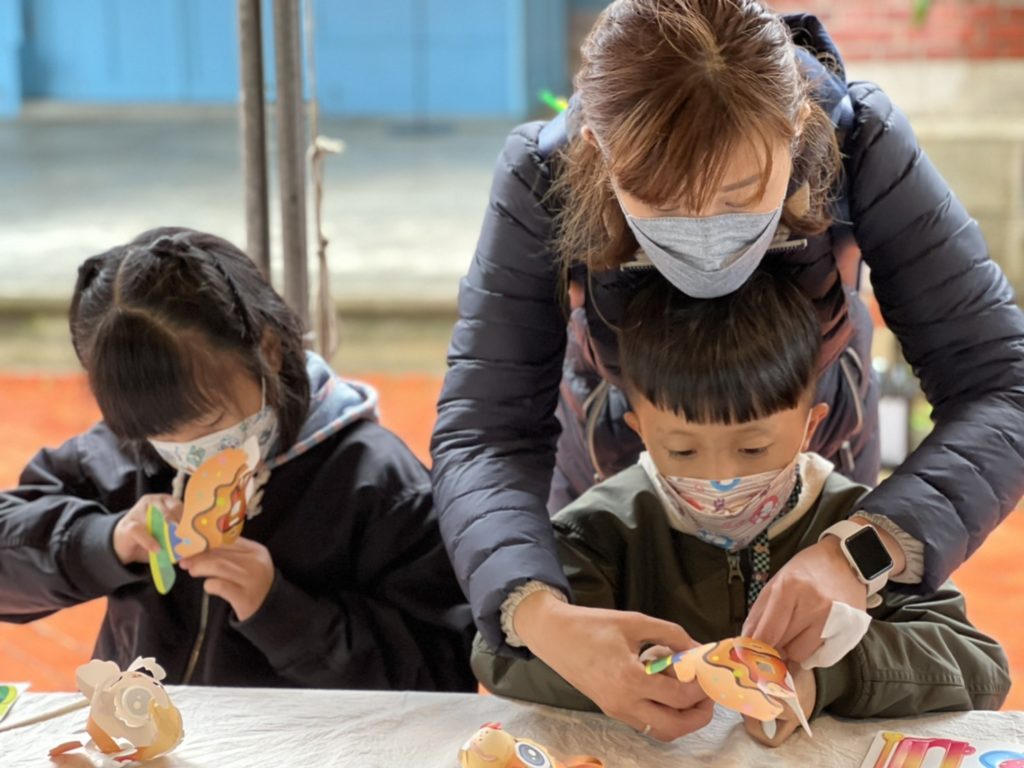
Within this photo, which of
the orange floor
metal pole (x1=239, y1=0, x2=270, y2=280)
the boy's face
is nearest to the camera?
the boy's face

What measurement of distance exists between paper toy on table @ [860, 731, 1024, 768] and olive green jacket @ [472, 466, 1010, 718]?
0.05m

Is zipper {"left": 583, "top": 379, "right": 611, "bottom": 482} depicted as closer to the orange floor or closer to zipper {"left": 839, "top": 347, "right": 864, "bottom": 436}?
zipper {"left": 839, "top": 347, "right": 864, "bottom": 436}

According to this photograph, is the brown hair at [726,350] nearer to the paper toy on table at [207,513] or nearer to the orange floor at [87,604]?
the paper toy on table at [207,513]

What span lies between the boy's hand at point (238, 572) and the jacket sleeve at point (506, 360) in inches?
9.1

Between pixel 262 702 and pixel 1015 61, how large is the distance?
5085mm

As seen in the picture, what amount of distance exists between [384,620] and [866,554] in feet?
1.84

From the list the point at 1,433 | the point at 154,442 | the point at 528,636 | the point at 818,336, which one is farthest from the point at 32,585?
the point at 1,433

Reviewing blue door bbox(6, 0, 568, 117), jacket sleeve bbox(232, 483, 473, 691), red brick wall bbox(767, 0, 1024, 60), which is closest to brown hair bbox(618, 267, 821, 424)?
jacket sleeve bbox(232, 483, 473, 691)

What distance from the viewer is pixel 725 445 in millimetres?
1232

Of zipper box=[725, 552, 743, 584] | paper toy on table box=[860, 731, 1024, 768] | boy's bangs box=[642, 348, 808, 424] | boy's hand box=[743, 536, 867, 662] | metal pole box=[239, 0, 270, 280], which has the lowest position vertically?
paper toy on table box=[860, 731, 1024, 768]

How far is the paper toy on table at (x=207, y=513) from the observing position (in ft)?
4.33

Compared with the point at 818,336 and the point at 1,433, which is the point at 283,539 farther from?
the point at 1,433

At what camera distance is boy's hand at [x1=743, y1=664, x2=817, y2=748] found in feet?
3.66

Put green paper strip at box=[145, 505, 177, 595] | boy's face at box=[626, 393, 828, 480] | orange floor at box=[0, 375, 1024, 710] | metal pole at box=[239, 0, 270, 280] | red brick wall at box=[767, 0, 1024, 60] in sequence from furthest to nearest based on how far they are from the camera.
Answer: red brick wall at box=[767, 0, 1024, 60], orange floor at box=[0, 375, 1024, 710], metal pole at box=[239, 0, 270, 280], green paper strip at box=[145, 505, 177, 595], boy's face at box=[626, 393, 828, 480]
